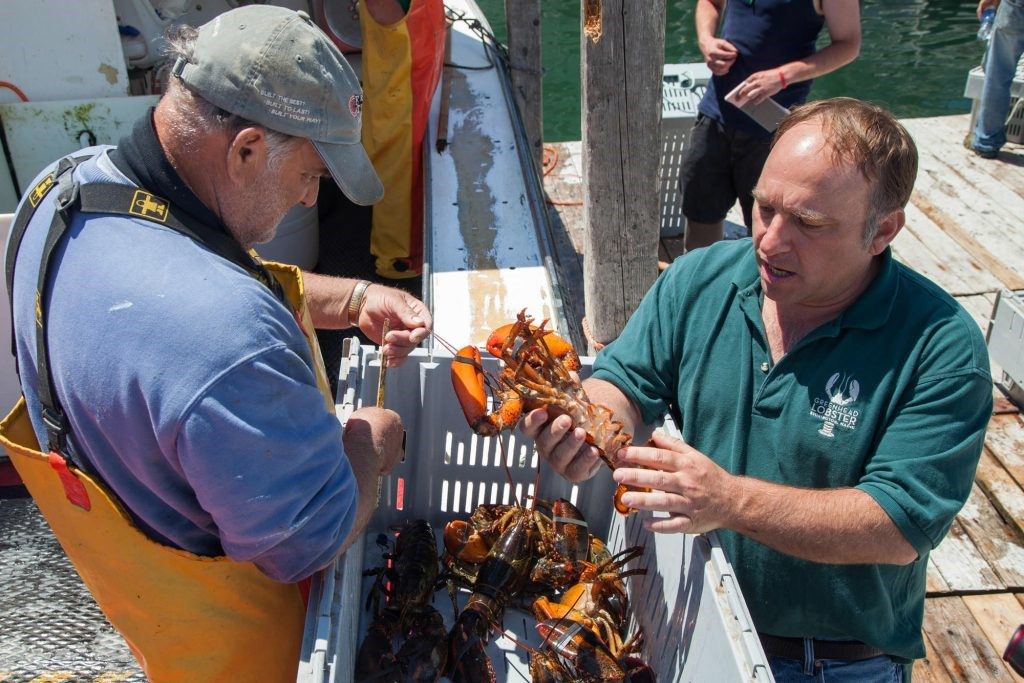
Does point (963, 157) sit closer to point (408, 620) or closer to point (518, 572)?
point (518, 572)

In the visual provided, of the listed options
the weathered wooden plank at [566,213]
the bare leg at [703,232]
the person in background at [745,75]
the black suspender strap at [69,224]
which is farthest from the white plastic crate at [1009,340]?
the black suspender strap at [69,224]

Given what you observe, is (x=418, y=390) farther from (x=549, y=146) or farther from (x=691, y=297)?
(x=549, y=146)

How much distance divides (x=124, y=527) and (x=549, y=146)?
21.1 ft

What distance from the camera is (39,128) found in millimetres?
4617

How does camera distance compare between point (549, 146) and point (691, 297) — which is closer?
point (691, 297)

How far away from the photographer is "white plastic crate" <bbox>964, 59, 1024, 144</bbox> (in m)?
6.99

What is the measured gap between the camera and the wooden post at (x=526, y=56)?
6.10 m

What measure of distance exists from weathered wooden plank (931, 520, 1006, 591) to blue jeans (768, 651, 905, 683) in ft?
4.98

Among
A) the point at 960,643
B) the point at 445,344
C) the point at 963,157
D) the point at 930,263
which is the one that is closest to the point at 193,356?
the point at 445,344

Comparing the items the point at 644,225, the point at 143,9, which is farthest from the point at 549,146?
the point at 644,225

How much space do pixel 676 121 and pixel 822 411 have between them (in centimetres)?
404

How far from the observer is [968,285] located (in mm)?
5500

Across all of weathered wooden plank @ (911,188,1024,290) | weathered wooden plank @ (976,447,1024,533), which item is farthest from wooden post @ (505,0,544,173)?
weathered wooden plank @ (976,447,1024,533)

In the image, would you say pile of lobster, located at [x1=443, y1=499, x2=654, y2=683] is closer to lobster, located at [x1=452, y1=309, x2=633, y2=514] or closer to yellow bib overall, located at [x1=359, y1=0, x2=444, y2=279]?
lobster, located at [x1=452, y1=309, x2=633, y2=514]
